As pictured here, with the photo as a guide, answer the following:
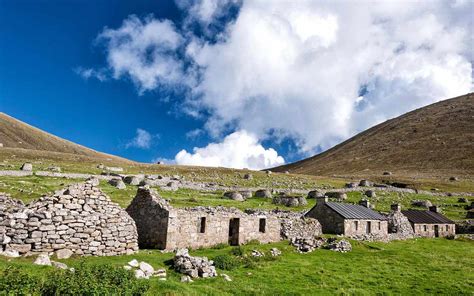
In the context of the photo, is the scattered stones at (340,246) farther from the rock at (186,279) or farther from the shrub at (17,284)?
the shrub at (17,284)

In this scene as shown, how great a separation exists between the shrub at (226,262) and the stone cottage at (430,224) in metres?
36.4

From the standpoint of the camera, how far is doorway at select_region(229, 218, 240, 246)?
2931cm

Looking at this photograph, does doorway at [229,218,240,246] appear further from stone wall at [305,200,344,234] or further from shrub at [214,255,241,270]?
stone wall at [305,200,344,234]

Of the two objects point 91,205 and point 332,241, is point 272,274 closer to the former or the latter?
point 91,205

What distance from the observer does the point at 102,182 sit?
195 ft

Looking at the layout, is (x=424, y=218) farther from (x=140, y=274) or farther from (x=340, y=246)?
(x=140, y=274)

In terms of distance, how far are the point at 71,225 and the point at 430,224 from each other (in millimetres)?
48427

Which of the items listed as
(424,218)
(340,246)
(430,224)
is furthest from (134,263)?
(424,218)

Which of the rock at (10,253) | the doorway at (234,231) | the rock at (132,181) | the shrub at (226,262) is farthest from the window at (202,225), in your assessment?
the rock at (132,181)

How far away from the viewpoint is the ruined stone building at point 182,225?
24.4 m

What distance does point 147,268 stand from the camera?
1853cm

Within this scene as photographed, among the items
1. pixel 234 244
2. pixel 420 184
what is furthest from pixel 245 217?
pixel 420 184

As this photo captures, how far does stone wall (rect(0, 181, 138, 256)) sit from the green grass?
35.1 inches

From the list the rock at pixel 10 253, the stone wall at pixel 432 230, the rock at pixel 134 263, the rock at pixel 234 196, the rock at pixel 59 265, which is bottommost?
the rock at pixel 134 263
